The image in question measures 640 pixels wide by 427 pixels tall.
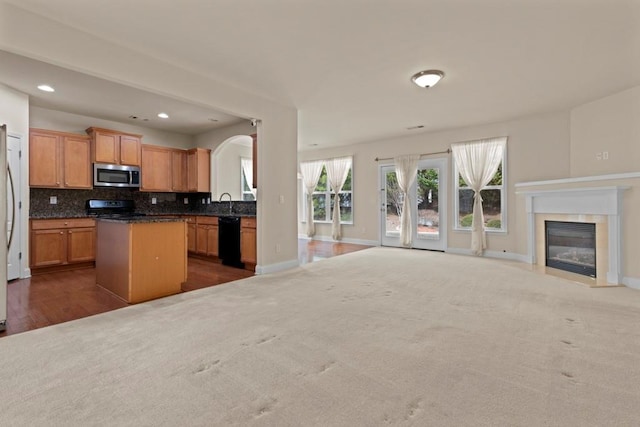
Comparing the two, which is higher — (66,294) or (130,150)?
(130,150)

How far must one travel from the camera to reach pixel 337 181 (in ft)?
27.3

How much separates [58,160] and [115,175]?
0.86 meters

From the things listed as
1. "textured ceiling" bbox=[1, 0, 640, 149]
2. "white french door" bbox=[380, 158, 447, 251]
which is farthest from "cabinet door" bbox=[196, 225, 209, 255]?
"white french door" bbox=[380, 158, 447, 251]

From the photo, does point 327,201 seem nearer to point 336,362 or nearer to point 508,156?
point 508,156

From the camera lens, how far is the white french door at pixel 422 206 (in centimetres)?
673

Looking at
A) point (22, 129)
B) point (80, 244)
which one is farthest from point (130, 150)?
point (80, 244)

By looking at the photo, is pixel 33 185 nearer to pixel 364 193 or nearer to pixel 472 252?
pixel 364 193

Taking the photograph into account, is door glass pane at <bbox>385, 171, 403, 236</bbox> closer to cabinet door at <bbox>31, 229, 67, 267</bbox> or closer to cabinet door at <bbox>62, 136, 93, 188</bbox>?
cabinet door at <bbox>62, 136, 93, 188</bbox>

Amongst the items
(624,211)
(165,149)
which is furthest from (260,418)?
(165,149)

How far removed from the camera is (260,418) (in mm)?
1506

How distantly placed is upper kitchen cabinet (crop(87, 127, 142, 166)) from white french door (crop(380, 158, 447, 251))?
5.52 metres

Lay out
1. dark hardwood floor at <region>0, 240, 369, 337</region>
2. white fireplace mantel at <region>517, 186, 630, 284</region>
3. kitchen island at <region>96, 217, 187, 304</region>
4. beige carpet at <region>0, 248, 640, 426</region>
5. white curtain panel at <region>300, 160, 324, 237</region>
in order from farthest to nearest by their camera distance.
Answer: white curtain panel at <region>300, 160, 324, 237</region> → white fireplace mantel at <region>517, 186, 630, 284</region> → kitchen island at <region>96, 217, 187, 304</region> → dark hardwood floor at <region>0, 240, 369, 337</region> → beige carpet at <region>0, 248, 640, 426</region>

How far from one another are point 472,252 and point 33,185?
8030mm

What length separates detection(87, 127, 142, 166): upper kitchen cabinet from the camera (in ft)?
18.2
